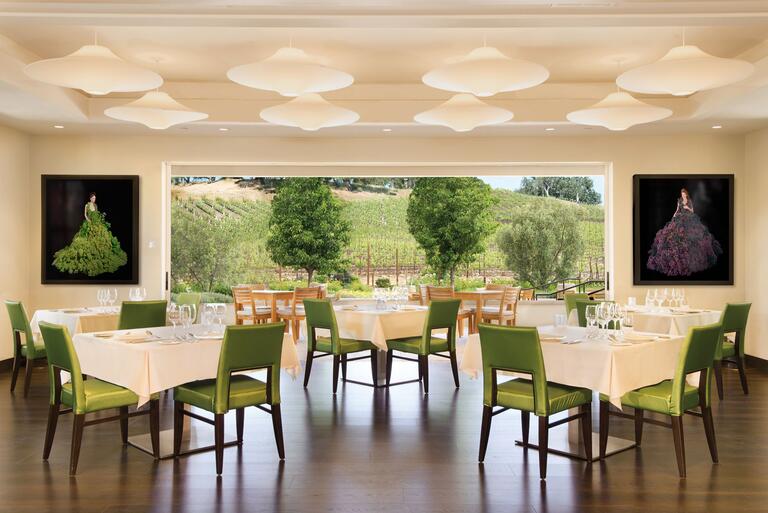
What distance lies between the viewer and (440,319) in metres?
7.03

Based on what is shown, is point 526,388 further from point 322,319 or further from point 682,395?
point 322,319

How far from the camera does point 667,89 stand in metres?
5.32

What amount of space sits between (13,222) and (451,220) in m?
9.39

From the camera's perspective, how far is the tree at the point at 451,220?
1580 cm

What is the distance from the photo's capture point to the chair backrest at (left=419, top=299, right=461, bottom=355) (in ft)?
22.7

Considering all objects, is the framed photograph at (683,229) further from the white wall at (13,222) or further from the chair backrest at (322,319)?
the white wall at (13,222)

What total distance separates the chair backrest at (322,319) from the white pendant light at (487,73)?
276cm

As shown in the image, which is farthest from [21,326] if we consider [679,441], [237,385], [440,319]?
[679,441]

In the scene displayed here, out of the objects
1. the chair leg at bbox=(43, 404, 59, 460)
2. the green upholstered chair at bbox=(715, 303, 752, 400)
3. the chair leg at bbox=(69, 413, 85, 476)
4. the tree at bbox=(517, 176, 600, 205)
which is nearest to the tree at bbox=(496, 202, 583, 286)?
the tree at bbox=(517, 176, 600, 205)

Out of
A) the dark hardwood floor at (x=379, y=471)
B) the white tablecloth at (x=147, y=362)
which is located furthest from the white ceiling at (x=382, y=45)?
the dark hardwood floor at (x=379, y=471)

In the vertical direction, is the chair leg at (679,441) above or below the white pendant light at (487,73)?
below

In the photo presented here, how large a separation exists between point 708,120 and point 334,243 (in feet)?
29.6

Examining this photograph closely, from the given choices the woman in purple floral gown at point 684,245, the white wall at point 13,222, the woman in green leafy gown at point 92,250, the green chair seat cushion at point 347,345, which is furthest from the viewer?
the woman in purple floral gown at point 684,245

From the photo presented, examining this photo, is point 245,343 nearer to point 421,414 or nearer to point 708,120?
point 421,414
